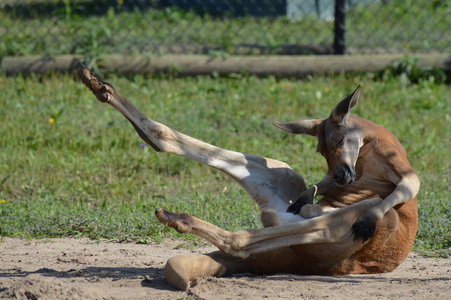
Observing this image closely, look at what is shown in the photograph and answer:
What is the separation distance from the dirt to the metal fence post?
5084 millimetres

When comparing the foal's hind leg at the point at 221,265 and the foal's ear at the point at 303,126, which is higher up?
the foal's ear at the point at 303,126

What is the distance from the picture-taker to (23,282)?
2.96m

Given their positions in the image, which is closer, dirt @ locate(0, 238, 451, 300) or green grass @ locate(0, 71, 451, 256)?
dirt @ locate(0, 238, 451, 300)

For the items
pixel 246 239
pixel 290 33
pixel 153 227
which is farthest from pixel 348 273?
pixel 290 33

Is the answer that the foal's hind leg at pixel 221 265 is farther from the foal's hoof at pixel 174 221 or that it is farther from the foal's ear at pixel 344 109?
the foal's ear at pixel 344 109

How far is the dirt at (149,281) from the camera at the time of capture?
119 inches

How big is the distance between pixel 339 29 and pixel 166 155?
3.95 metres

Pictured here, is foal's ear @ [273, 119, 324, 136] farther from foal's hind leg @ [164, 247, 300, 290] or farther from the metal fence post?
the metal fence post

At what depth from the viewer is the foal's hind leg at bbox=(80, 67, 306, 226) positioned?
360 cm

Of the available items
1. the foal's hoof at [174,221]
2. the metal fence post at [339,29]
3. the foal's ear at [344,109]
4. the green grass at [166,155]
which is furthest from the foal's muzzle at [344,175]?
the metal fence post at [339,29]

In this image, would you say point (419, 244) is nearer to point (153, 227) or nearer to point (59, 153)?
point (153, 227)

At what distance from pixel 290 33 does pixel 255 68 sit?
193cm

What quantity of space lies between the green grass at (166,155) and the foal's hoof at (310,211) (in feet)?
3.86

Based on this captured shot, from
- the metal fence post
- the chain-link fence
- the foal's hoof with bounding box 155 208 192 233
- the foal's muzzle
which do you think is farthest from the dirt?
the metal fence post
